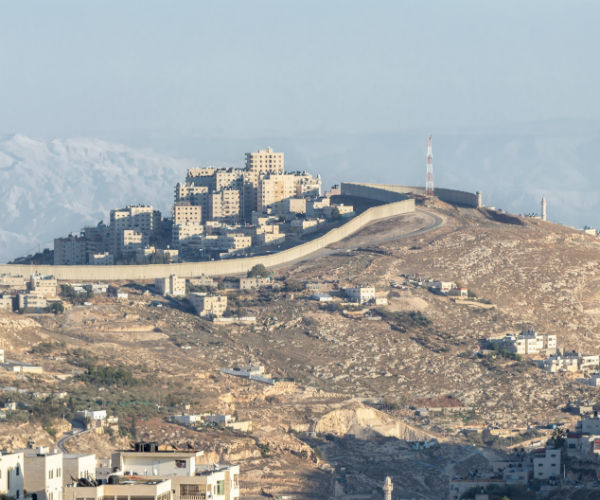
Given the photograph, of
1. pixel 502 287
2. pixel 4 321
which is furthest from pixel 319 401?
pixel 502 287

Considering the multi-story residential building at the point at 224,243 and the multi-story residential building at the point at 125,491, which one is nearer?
the multi-story residential building at the point at 125,491

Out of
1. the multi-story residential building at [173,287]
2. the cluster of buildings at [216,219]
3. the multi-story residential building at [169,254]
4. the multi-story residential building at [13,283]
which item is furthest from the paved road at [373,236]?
the multi-story residential building at [13,283]

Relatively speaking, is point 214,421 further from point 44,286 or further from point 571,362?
point 44,286

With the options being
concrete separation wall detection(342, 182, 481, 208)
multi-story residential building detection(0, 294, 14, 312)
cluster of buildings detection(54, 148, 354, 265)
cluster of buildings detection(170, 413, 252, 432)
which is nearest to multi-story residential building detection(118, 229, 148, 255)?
cluster of buildings detection(54, 148, 354, 265)

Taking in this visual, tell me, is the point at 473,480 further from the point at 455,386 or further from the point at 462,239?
the point at 462,239

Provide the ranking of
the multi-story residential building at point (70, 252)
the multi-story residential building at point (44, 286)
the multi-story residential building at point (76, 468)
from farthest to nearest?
the multi-story residential building at point (70, 252) < the multi-story residential building at point (44, 286) < the multi-story residential building at point (76, 468)

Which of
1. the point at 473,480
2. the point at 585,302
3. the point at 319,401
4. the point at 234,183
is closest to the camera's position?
the point at 473,480

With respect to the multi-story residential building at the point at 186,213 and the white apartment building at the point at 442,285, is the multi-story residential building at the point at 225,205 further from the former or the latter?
the white apartment building at the point at 442,285
